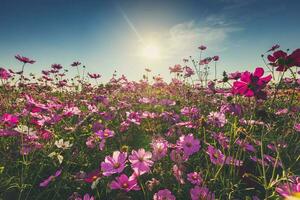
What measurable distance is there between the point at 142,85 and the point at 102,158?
5538 millimetres

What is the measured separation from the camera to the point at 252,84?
1685mm

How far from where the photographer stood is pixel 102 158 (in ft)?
8.70

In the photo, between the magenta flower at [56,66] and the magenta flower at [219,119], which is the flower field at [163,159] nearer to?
the magenta flower at [219,119]

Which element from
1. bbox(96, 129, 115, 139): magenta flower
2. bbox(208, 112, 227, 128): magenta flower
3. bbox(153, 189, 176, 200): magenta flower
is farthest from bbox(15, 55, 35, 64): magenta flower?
bbox(153, 189, 176, 200): magenta flower

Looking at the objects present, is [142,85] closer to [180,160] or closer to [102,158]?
[102,158]

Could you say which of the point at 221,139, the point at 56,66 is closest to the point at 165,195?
the point at 221,139

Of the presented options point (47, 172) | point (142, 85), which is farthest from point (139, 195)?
point (142, 85)

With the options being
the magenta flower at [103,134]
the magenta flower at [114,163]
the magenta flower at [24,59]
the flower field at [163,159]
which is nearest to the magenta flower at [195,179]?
the flower field at [163,159]

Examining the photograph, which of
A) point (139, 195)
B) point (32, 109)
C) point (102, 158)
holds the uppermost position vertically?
point (32, 109)

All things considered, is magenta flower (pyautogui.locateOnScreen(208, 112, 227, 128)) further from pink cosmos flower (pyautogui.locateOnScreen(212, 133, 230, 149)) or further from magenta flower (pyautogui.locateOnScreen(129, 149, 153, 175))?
magenta flower (pyautogui.locateOnScreen(129, 149, 153, 175))

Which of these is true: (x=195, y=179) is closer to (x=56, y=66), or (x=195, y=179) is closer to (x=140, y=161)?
(x=140, y=161)

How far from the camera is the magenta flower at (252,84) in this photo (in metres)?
1.66

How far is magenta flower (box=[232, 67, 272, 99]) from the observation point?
1.66 meters

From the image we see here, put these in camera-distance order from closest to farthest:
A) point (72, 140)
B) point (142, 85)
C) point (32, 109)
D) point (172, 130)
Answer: point (32, 109) < point (172, 130) < point (72, 140) < point (142, 85)
